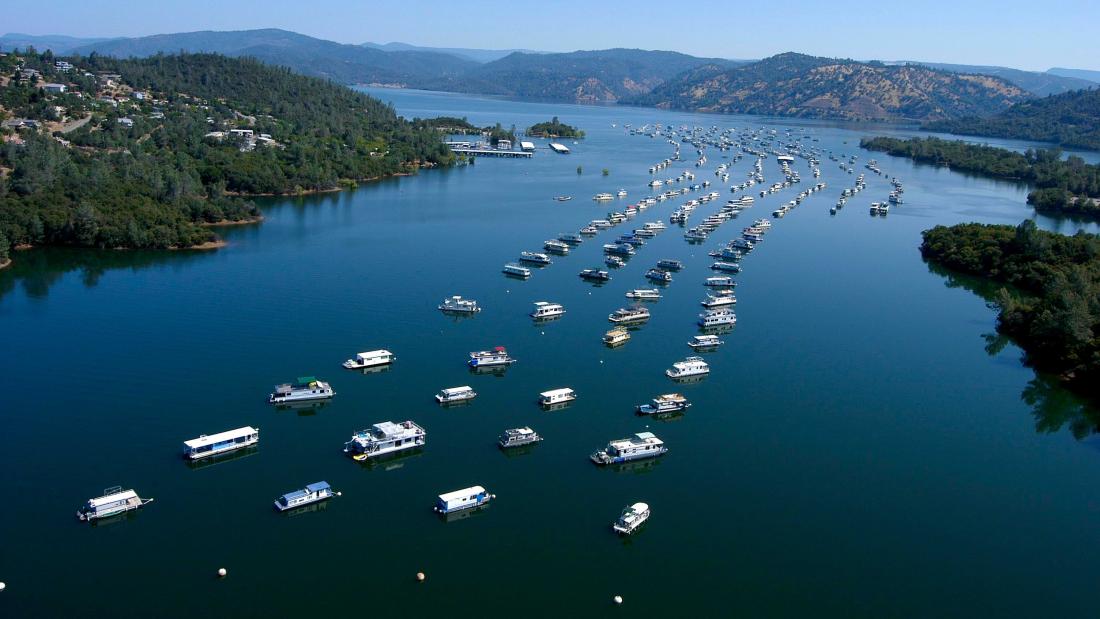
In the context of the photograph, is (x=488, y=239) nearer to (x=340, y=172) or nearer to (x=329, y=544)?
(x=340, y=172)

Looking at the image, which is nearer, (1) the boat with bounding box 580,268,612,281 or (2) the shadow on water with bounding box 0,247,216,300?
(2) the shadow on water with bounding box 0,247,216,300

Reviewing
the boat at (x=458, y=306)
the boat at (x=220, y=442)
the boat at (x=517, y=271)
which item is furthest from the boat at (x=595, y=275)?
the boat at (x=220, y=442)

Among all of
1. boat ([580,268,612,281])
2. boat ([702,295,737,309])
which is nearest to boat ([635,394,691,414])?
boat ([702,295,737,309])

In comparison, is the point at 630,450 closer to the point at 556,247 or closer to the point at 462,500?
the point at 462,500

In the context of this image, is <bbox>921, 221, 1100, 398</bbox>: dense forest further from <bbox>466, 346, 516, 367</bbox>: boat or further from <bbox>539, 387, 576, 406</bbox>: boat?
<bbox>466, 346, 516, 367</bbox>: boat

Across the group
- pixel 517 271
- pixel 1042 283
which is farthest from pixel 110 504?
pixel 1042 283

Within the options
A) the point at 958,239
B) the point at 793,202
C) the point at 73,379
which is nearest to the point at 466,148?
the point at 793,202

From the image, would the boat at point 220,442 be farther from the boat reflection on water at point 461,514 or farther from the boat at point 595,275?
the boat at point 595,275
